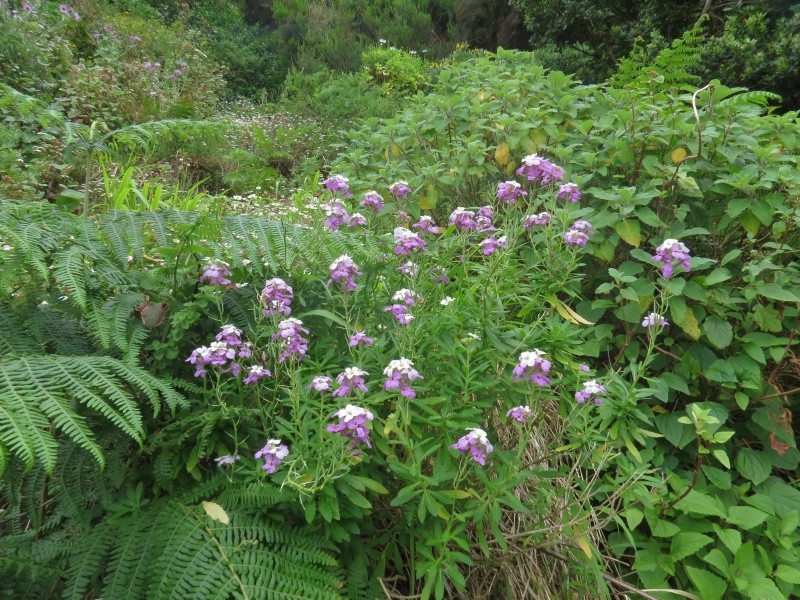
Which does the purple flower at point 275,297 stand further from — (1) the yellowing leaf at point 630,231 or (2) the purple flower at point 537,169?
(1) the yellowing leaf at point 630,231

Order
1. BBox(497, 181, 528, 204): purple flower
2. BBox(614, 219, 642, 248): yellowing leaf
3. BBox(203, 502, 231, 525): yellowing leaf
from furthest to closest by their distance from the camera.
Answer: BBox(614, 219, 642, 248): yellowing leaf, BBox(497, 181, 528, 204): purple flower, BBox(203, 502, 231, 525): yellowing leaf

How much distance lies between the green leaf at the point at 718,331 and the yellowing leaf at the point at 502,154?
1053mm

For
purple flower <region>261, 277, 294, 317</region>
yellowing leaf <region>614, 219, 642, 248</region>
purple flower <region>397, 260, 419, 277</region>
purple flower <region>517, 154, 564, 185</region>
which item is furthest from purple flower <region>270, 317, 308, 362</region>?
yellowing leaf <region>614, 219, 642, 248</region>

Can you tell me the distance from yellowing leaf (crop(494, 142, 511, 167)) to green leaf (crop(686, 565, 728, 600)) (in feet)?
5.47

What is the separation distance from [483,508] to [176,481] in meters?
0.82

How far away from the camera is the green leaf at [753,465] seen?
1.98 m

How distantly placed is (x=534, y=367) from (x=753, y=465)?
3.48ft

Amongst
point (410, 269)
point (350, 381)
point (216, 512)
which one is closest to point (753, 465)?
point (410, 269)

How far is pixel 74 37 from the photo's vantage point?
6.60m

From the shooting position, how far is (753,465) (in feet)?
6.56

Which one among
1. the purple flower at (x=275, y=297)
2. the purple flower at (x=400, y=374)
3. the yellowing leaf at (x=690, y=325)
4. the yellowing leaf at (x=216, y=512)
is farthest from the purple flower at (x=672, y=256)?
the yellowing leaf at (x=216, y=512)

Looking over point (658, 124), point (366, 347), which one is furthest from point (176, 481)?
point (658, 124)

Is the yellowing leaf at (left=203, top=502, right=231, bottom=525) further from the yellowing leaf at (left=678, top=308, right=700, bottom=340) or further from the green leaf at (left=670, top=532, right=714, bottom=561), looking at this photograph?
the yellowing leaf at (left=678, top=308, right=700, bottom=340)

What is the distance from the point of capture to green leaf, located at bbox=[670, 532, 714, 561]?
→ 1.80 metres
